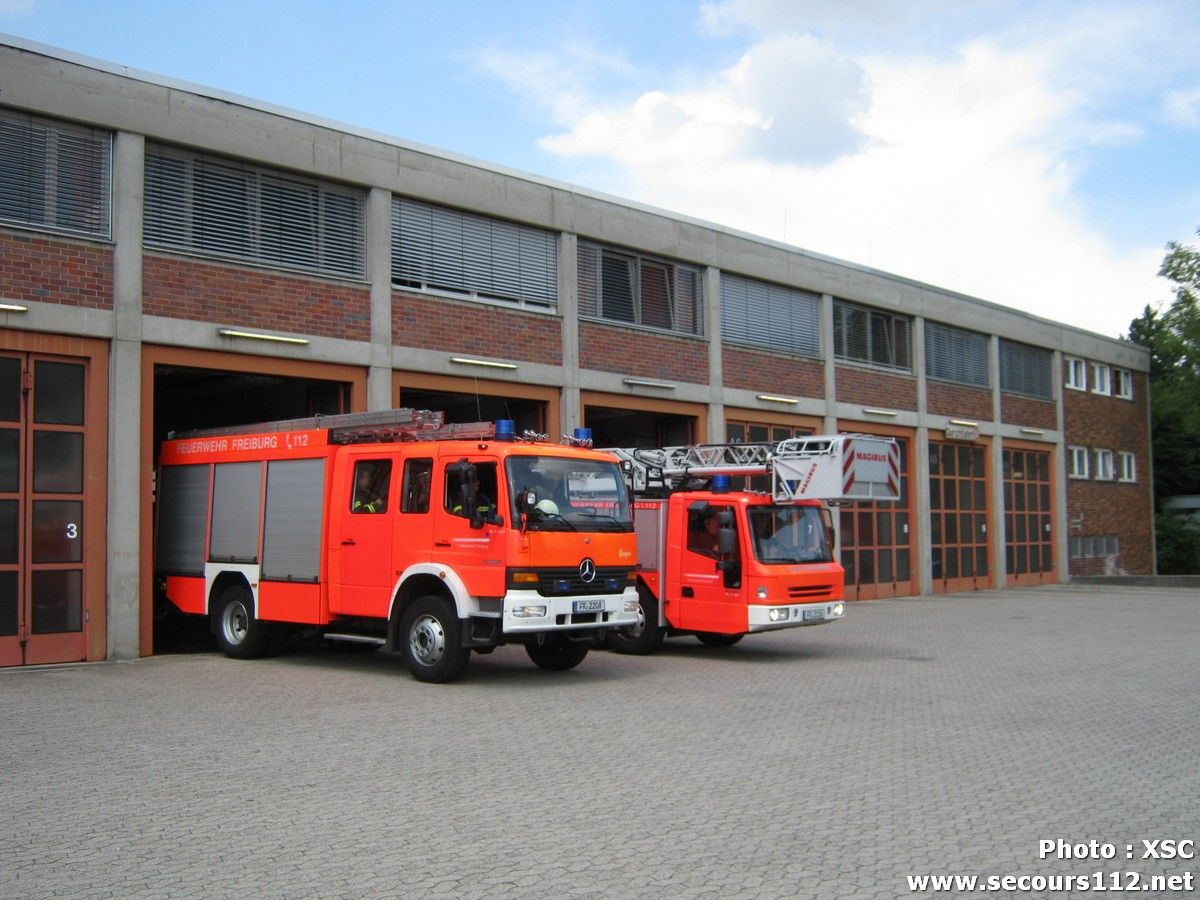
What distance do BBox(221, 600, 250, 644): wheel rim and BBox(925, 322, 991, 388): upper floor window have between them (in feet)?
68.8

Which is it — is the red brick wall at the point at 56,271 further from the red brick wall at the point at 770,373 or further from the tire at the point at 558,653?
the red brick wall at the point at 770,373

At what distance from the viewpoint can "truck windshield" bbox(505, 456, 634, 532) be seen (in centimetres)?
1223

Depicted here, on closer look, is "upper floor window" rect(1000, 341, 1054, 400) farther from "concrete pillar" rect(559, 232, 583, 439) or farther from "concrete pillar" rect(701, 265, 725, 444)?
"concrete pillar" rect(559, 232, 583, 439)

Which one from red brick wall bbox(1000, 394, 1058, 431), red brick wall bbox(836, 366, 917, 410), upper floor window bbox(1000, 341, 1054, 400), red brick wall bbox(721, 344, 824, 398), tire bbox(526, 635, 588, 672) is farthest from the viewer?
upper floor window bbox(1000, 341, 1054, 400)

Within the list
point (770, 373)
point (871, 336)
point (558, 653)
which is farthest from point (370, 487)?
point (871, 336)

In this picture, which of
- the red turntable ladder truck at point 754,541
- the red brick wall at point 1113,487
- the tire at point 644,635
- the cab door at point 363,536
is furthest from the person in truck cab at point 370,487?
the red brick wall at point 1113,487

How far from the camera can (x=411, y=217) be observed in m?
18.9

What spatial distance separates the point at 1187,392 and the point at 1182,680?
39036 mm

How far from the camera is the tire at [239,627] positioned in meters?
14.5

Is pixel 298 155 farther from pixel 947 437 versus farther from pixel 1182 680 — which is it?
pixel 947 437

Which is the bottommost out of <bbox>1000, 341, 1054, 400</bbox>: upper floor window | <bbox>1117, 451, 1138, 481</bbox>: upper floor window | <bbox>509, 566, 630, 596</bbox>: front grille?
<bbox>509, 566, 630, 596</bbox>: front grille

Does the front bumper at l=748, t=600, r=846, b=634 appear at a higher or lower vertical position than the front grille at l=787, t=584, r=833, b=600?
lower

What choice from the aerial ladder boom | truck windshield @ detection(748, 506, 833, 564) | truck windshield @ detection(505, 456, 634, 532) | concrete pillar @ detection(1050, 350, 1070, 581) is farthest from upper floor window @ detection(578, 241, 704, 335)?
concrete pillar @ detection(1050, 350, 1070, 581)

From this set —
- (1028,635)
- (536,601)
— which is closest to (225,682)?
(536,601)
